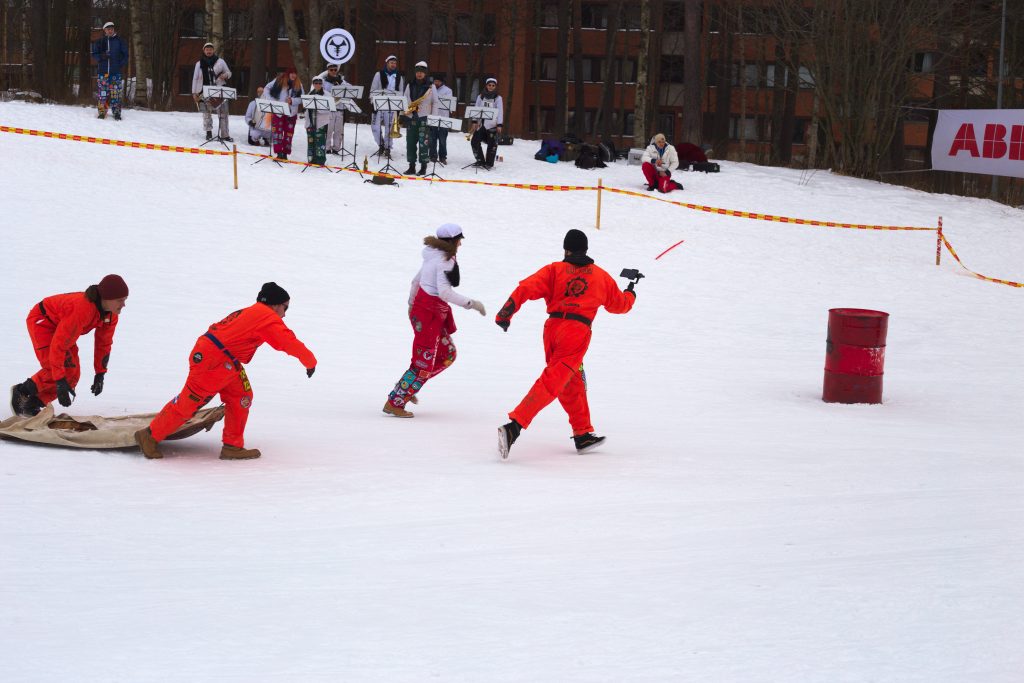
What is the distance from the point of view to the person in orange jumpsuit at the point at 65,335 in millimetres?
7793

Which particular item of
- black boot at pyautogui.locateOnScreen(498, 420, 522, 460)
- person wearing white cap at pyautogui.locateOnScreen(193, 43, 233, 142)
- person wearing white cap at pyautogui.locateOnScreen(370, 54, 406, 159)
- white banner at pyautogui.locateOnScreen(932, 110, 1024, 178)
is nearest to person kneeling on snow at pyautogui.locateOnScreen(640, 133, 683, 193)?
person wearing white cap at pyautogui.locateOnScreen(370, 54, 406, 159)

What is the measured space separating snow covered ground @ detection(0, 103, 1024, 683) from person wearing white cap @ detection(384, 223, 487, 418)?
0.97 feet

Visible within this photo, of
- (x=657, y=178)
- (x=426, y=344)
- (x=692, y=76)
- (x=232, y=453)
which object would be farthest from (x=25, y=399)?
(x=692, y=76)

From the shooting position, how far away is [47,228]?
15.7m

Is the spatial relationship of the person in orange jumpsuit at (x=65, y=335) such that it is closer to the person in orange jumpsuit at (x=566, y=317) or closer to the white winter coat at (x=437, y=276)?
the white winter coat at (x=437, y=276)

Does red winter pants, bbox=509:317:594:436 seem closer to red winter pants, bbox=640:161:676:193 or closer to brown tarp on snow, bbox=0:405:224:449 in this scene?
brown tarp on snow, bbox=0:405:224:449

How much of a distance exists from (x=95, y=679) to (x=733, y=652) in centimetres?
236

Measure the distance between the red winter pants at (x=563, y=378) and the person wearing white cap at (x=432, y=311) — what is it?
3.24 ft

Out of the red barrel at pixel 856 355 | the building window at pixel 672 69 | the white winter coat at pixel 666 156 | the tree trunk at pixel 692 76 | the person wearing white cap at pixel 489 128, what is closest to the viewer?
the red barrel at pixel 856 355

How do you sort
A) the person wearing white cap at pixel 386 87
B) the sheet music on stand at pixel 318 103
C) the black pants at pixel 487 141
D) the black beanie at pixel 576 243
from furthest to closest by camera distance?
the black pants at pixel 487 141, the person wearing white cap at pixel 386 87, the sheet music on stand at pixel 318 103, the black beanie at pixel 576 243

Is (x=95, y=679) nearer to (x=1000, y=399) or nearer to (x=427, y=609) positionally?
(x=427, y=609)

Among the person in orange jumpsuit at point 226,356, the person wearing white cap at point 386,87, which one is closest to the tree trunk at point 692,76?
the person wearing white cap at point 386,87

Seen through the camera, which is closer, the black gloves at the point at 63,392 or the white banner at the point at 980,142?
the black gloves at the point at 63,392

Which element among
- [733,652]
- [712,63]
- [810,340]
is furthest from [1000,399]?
[712,63]
